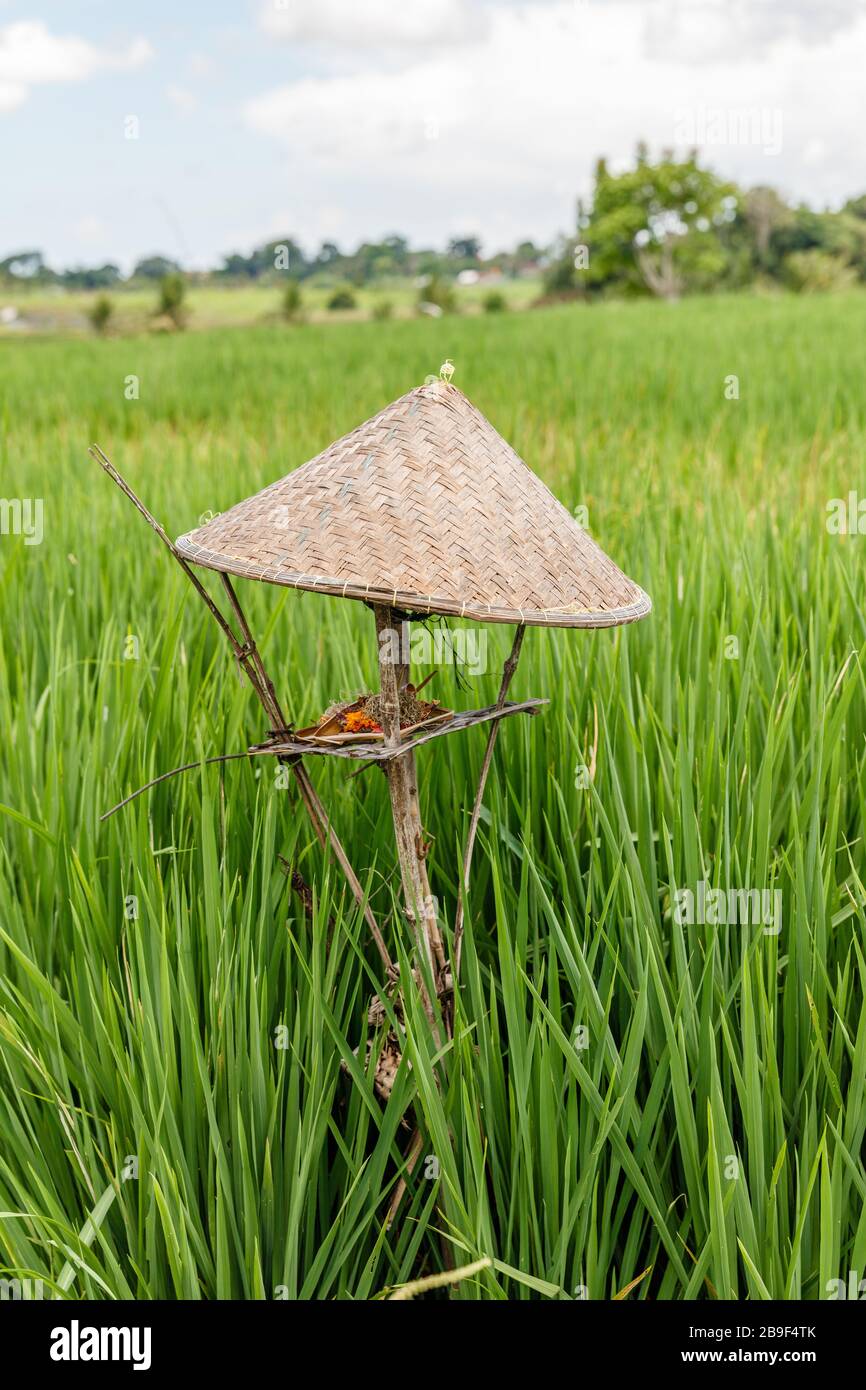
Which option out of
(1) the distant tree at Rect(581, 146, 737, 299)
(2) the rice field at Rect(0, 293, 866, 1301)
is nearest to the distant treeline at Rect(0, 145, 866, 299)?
(1) the distant tree at Rect(581, 146, 737, 299)

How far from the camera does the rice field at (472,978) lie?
0.89m

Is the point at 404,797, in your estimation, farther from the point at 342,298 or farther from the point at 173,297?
the point at 173,297

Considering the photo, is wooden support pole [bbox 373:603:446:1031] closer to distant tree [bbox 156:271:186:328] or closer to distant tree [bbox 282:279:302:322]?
distant tree [bbox 282:279:302:322]

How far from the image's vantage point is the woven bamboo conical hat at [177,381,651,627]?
0.80m

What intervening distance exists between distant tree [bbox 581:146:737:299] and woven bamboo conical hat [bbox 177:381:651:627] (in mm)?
36869

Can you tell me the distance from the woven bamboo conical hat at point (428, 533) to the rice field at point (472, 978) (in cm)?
32

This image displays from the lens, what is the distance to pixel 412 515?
831mm

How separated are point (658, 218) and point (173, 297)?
16.8m

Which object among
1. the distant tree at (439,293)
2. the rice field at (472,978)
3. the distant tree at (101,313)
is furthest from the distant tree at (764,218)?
the rice field at (472,978)

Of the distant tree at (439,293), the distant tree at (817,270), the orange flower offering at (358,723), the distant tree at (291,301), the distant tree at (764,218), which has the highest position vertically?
the distant tree at (764,218)

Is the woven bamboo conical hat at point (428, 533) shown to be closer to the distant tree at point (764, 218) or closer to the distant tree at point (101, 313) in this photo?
the distant tree at point (101, 313)

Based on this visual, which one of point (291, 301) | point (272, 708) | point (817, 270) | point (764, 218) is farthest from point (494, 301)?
point (272, 708)
